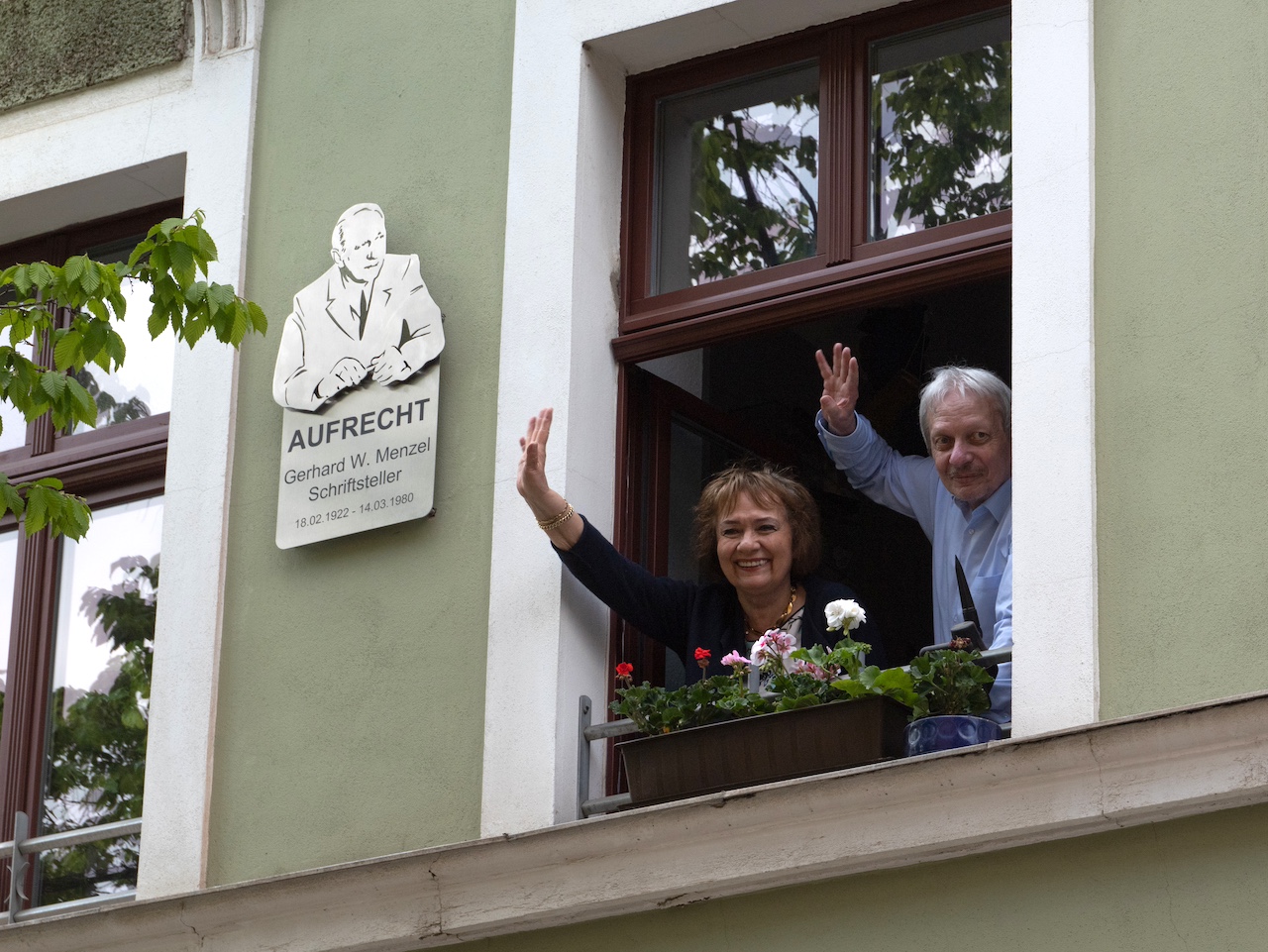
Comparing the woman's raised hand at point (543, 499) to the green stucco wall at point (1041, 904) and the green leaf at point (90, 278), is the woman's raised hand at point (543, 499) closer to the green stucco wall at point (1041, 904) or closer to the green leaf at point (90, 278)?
the green stucco wall at point (1041, 904)

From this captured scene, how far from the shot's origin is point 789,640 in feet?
22.5

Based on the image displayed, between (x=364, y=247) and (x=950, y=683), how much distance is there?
2.65m

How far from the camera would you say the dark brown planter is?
653cm

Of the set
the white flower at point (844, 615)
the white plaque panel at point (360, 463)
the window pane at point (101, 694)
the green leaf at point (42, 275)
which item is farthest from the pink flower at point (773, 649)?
the window pane at point (101, 694)

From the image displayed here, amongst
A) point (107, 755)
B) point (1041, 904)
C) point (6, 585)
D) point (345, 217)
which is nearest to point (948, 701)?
point (1041, 904)

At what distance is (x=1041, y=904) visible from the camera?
20.2 ft

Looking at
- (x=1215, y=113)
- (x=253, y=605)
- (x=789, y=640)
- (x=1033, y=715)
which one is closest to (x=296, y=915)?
(x=253, y=605)

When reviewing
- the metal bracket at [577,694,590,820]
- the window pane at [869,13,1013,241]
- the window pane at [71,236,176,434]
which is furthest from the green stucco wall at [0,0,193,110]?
the metal bracket at [577,694,590,820]

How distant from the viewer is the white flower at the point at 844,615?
6863 mm

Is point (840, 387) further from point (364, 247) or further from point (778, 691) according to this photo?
point (364, 247)

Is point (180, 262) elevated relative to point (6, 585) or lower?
elevated

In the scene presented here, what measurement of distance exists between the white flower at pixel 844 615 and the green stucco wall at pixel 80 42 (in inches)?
139

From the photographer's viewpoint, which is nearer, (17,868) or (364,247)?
(364,247)

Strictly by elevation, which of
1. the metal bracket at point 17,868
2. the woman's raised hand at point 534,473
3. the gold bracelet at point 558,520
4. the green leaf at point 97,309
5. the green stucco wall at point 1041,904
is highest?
the green leaf at point 97,309
